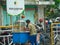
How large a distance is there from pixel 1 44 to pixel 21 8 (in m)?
2.88

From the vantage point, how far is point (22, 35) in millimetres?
11070

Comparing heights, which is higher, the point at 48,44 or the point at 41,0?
the point at 41,0

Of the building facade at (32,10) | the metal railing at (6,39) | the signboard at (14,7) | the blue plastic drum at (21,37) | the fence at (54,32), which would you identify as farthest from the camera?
the building facade at (32,10)

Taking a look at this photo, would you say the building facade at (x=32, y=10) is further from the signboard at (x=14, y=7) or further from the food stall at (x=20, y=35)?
the signboard at (x=14, y=7)

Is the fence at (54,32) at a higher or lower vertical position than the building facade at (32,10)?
lower

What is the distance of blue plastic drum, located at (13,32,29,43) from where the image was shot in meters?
11.1

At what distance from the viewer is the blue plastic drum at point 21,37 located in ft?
36.4

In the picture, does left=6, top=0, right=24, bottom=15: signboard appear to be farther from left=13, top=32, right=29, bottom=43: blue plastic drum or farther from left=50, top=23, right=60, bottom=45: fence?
left=50, top=23, right=60, bottom=45: fence

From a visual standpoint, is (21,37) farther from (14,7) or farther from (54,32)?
(54,32)

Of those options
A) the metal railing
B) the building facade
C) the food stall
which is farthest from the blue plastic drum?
→ the building facade

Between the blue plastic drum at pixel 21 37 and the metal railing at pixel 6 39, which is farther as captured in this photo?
the metal railing at pixel 6 39

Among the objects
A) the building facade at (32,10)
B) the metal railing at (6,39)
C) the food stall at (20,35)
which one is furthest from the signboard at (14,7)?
the building facade at (32,10)

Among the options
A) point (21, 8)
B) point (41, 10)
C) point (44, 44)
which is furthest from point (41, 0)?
point (21, 8)

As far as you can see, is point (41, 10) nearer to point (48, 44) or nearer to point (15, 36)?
point (48, 44)
